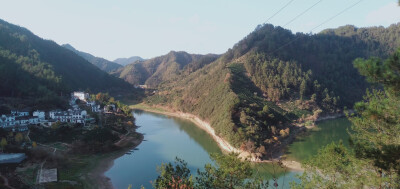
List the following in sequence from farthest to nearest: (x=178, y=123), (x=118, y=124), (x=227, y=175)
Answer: (x=178, y=123), (x=118, y=124), (x=227, y=175)

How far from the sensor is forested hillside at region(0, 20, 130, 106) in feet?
150

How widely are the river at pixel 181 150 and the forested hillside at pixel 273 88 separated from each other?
2941 mm

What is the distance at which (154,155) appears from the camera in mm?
30078

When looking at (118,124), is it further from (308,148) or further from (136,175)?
(308,148)

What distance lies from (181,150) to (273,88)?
3064 cm

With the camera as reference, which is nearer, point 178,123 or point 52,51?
point 178,123

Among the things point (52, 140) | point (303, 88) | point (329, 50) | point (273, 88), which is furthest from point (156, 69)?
point (52, 140)

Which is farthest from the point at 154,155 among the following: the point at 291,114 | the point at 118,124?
the point at 291,114

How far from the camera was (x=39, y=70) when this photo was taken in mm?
56875

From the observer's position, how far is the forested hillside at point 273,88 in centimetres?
Answer: 3603

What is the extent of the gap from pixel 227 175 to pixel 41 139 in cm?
2781

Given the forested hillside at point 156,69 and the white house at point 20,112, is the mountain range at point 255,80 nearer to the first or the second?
the white house at point 20,112

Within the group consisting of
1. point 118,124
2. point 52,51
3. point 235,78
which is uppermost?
point 52,51

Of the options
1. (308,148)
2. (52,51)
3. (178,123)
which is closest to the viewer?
(308,148)
